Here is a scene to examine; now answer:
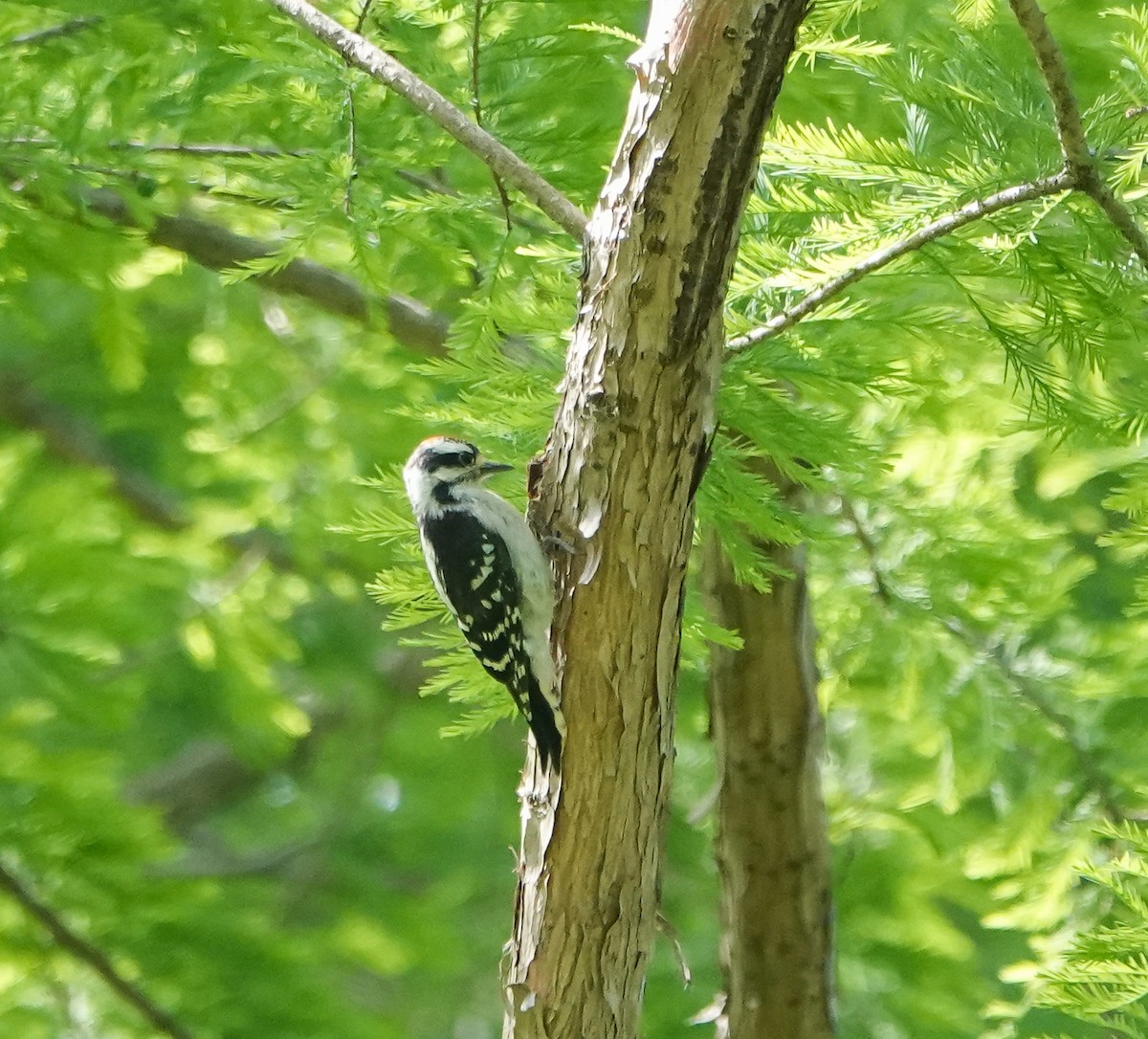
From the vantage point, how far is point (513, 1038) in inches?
126

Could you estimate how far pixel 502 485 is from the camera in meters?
4.03

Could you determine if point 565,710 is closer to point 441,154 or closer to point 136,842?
point 441,154

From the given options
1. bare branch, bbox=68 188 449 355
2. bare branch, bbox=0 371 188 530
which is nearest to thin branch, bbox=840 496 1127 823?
bare branch, bbox=68 188 449 355

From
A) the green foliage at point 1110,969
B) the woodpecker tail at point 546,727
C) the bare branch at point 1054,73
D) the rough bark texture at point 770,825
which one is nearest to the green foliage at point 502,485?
the green foliage at point 1110,969

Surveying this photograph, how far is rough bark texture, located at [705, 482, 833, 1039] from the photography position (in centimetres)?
461

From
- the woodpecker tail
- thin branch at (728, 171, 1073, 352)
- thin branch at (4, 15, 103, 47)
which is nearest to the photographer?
thin branch at (728, 171, 1073, 352)

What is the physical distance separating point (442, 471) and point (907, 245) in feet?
6.51

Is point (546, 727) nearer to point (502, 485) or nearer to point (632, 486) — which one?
point (632, 486)

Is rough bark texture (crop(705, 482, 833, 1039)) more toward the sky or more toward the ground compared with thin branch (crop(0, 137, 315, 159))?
more toward the ground

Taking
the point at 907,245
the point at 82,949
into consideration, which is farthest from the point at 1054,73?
the point at 82,949

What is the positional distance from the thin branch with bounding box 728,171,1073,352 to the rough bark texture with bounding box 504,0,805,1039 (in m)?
0.23

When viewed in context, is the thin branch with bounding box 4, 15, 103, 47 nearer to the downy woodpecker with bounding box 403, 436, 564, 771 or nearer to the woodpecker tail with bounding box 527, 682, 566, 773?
the downy woodpecker with bounding box 403, 436, 564, 771

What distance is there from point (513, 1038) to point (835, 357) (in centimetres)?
172

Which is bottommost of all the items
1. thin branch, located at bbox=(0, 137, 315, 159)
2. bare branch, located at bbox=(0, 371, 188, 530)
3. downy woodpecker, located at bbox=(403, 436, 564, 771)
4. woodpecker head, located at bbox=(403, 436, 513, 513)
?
downy woodpecker, located at bbox=(403, 436, 564, 771)
